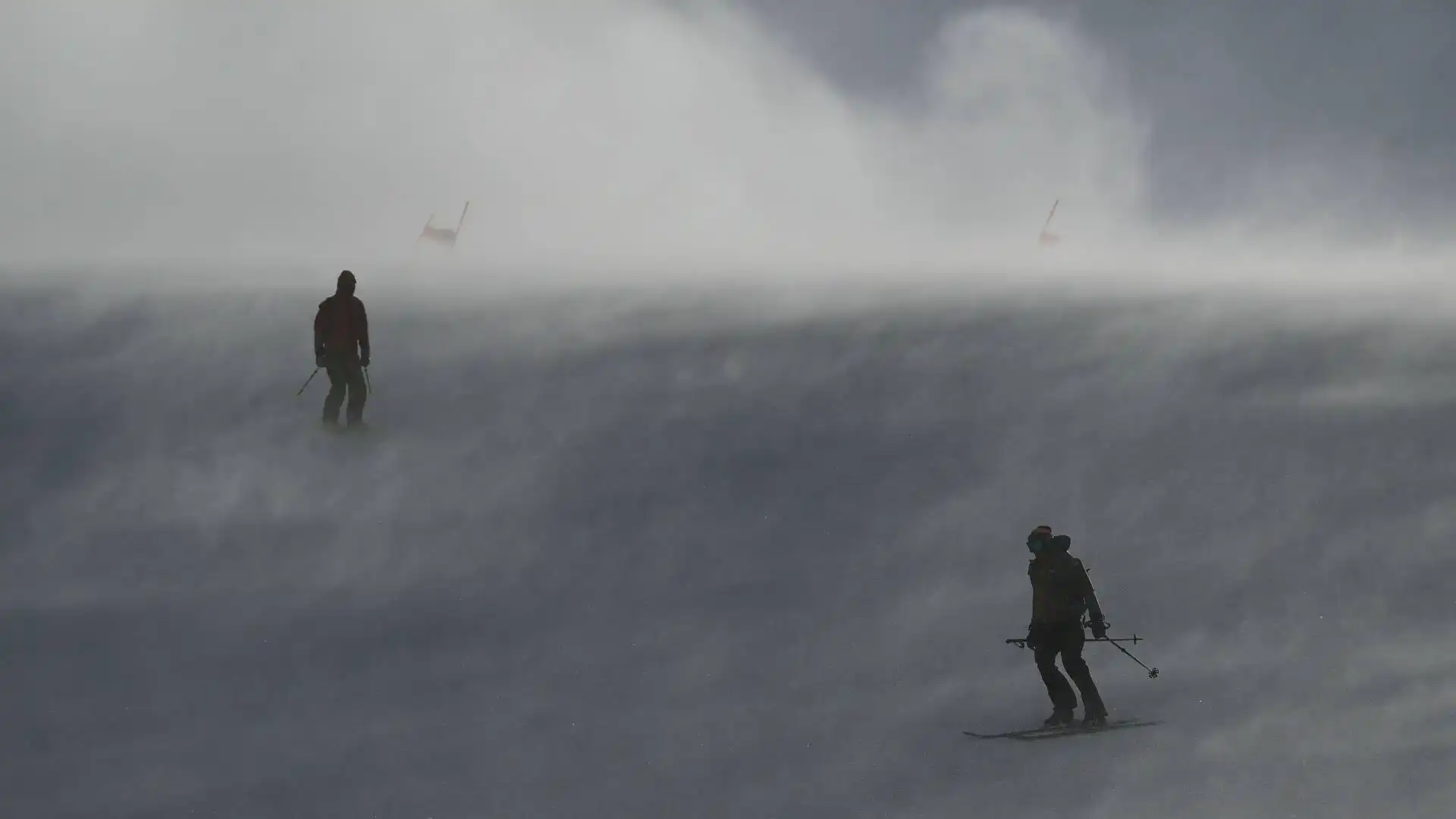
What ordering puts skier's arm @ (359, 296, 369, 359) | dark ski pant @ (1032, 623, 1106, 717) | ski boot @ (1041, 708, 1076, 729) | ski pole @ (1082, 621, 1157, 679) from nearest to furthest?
ski pole @ (1082, 621, 1157, 679) → dark ski pant @ (1032, 623, 1106, 717) → ski boot @ (1041, 708, 1076, 729) → skier's arm @ (359, 296, 369, 359)

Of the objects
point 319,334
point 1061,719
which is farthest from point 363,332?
point 1061,719

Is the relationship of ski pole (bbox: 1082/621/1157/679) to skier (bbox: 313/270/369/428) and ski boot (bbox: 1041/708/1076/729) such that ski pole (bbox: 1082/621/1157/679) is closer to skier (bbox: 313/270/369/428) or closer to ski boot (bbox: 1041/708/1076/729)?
ski boot (bbox: 1041/708/1076/729)

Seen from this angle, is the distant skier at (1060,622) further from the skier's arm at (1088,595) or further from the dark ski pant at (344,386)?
the dark ski pant at (344,386)

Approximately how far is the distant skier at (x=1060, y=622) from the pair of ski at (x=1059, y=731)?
7cm

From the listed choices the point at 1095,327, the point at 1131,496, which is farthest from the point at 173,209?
the point at 1131,496

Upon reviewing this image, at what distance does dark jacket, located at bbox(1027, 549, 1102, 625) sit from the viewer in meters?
14.7

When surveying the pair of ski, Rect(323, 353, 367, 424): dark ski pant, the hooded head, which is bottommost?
the pair of ski

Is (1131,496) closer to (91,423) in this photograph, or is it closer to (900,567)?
(900,567)

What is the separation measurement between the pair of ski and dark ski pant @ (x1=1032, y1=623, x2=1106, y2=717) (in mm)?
134

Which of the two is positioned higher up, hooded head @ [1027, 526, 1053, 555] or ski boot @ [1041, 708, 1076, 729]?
hooded head @ [1027, 526, 1053, 555]

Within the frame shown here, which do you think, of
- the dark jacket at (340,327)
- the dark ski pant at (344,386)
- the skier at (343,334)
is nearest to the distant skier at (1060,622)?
the skier at (343,334)

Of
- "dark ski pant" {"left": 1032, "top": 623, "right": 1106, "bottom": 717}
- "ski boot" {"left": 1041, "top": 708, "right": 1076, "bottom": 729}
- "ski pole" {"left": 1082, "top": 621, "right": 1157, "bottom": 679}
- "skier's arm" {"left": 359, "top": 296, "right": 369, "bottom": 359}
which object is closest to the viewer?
"ski pole" {"left": 1082, "top": 621, "right": 1157, "bottom": 679}

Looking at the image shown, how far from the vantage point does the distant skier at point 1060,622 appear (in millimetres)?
14672

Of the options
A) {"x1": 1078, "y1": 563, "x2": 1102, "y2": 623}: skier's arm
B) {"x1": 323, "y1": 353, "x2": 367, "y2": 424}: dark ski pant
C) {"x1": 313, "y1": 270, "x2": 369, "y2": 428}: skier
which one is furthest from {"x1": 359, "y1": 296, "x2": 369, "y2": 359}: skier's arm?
{"x1": 1078, "y1": 563, "x2": 1102, "y2": 623}: skier's arm
